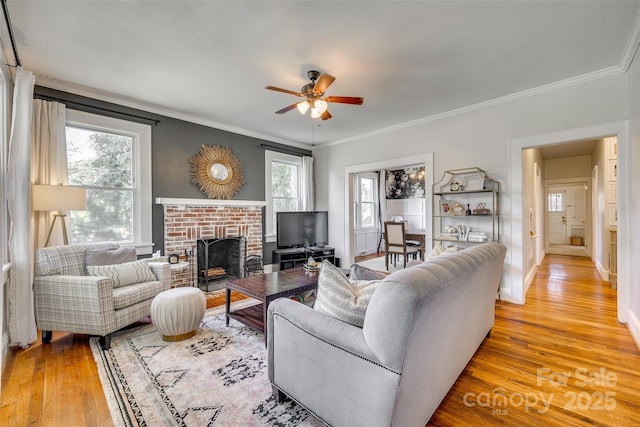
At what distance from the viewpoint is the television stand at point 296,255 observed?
491 centimetres

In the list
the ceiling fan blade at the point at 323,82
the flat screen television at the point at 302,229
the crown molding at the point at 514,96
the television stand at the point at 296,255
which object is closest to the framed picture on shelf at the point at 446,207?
the crown molding at the point at 514,96

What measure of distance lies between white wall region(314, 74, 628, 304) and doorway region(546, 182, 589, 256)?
213 inches

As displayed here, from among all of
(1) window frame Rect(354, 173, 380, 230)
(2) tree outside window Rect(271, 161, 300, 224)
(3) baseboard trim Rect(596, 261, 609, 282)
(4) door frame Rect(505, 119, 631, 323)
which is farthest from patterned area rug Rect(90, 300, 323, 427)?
(3) baseboard trim Rect(596, 261, 609, 282)

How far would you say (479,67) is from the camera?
2842 mm

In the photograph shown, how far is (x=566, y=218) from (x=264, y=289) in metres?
9.09

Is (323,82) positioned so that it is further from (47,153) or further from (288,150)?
(288,150)

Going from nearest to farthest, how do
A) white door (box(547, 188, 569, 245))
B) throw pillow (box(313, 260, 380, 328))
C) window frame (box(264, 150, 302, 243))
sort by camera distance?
throw pillow (box(313, 260, 380, 328)), window frame (box(264, 150, 302, 243)), white door (box(547, 188, 569, 245))

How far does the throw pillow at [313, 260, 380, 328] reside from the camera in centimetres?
141

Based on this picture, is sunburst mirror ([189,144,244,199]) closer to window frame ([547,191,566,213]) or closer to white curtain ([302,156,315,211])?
white curtain ([302,156,315,211])

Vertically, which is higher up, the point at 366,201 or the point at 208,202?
the point at 366,201

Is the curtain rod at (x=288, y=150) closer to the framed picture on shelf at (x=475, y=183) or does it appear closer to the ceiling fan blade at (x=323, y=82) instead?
the ceiling fan blade at (x=323, y=82)

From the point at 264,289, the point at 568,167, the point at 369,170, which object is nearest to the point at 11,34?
the point at 264,289

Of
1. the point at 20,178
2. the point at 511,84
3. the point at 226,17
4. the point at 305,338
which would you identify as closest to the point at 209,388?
the point at 305,338

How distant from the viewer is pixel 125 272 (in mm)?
2791
